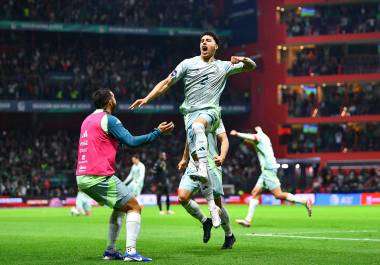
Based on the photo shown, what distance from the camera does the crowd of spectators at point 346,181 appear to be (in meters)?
60.4

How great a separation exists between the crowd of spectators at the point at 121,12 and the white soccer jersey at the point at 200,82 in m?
52.4

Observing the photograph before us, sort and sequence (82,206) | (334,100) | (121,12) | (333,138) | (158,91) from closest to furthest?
(158,91), (82,206), (333,138), (334,100), (121,12)

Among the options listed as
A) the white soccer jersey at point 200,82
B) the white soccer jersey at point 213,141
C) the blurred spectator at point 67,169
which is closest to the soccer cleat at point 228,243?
the white soccer jersey at point 213,141

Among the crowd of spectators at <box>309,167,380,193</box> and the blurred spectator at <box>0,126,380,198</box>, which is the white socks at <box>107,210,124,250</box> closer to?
the blurred spectator at <box>0,126,380,198</box>

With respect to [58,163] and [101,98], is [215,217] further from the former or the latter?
[58,163]

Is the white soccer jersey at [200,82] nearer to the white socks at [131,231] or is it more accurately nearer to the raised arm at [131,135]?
the raised arm at [131,135]

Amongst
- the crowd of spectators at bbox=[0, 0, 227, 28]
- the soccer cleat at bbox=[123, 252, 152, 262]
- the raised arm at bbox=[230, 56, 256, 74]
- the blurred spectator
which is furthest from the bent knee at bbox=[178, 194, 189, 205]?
the crowd of spectators at bbox=[0, 0, 227, 28]

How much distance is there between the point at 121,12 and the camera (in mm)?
69500

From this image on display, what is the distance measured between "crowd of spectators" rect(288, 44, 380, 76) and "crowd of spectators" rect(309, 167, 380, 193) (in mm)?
9369

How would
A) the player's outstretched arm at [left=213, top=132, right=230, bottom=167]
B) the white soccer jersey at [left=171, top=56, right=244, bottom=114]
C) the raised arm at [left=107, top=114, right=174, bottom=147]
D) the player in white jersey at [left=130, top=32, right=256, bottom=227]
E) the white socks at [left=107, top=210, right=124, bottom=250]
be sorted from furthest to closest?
1. the player's outstretched arm at [left=213, top=132, right=230, bottom=167]
2. the white soccer jersey at [left=171, top=56, right=244, bottom=114]
3. the player in white jersey at [left=130, top=32, right=256, bottom=227]
4. the white socks at [left=107, top=210, right=124, bottom=250]
5. the raised arm at [left=107, top=114, right=174, bottom=147]

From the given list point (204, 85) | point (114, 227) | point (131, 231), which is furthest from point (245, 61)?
point (131, 231)

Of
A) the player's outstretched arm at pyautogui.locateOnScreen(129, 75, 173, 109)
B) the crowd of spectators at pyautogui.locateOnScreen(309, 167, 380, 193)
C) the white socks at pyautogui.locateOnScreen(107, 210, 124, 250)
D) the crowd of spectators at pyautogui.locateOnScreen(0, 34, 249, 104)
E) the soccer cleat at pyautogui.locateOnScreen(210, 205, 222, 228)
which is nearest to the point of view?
the white socks at pyautogui.locateOnScreen(107, 210, 124, 250)

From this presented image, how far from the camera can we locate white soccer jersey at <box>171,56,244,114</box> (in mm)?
14719

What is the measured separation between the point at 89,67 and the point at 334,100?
63.3 feet
